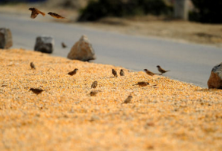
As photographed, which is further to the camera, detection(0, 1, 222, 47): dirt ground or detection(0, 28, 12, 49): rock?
detection(0, 1, 222, 47): dirt ground

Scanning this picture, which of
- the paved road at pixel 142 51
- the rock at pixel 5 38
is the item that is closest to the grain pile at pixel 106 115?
the paved road at pixel 142 51

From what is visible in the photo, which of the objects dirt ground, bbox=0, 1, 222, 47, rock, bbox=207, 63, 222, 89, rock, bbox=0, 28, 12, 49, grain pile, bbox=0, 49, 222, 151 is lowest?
grain pile, bbox=0, 49, 222, 151

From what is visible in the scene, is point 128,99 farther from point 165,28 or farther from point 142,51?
point 165,28

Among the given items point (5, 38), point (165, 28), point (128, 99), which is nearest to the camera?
point (128, 99)

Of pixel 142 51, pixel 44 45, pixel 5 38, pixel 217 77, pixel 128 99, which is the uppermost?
pixel 5 38

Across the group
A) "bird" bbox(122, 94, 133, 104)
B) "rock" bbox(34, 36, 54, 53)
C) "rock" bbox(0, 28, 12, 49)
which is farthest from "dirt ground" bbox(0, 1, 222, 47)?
"bird" bbox(122, 94, 133, 104)

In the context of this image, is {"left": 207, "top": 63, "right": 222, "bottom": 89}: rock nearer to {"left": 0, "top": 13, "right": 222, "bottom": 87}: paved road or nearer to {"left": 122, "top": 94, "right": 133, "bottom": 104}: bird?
{"left": 0, "top": 13, "right": 222, "bottom": 87}: paved road

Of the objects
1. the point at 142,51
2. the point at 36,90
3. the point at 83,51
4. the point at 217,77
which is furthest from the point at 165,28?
the point at 36,90
